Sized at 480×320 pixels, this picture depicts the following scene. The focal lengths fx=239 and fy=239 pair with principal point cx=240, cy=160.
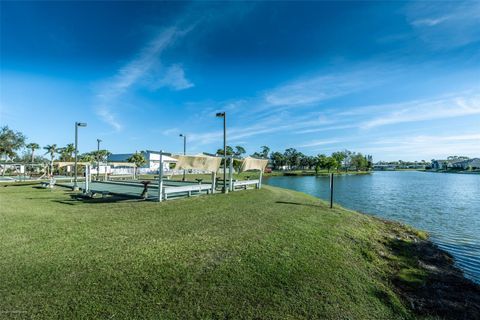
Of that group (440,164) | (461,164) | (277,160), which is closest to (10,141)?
(277,160)

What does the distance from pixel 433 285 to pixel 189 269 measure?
18.5ft

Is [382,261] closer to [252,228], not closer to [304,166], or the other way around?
[252,228]

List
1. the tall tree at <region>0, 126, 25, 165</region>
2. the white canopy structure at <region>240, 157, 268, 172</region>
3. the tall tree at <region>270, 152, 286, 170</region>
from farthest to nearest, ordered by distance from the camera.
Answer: the tall tree at <region>270, 152, 286, 170</region> < the tall tree at <region>0, 126, 25, 165</region> < the white canopy structure at <region>240, 157, 268, 172</region>

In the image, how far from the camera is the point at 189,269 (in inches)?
179

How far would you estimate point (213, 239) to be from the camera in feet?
20.4

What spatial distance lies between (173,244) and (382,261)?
5641 millimetres

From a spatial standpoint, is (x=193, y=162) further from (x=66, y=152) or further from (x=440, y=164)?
(x=440, y=164)

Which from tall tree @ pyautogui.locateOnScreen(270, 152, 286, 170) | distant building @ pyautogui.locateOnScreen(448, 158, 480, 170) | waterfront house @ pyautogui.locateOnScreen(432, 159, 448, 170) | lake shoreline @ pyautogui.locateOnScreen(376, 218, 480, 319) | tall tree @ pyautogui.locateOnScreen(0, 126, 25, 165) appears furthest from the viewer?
waterfront house @ pyautogui.locateOnScreen(432, 159, 448, 170)

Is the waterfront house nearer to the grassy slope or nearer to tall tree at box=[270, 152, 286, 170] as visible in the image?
tall tree at box=[270, 152, 286, 170]

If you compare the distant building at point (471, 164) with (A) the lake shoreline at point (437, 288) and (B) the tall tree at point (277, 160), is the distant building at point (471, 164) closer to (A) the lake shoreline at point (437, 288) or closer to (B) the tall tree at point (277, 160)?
(B) the tall tree at point (277, 160)

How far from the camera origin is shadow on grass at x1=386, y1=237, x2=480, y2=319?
14.9 feet

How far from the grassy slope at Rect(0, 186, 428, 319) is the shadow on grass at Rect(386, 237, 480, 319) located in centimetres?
30

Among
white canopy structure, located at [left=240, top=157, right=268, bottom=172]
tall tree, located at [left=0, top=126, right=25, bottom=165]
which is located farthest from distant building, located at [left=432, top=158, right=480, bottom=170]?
tall tree, located at [left=0, top=126, right=25, bottom=165]

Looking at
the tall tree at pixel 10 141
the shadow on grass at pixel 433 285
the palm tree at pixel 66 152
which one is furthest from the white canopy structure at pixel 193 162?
the palm tree at pixel 66 152
